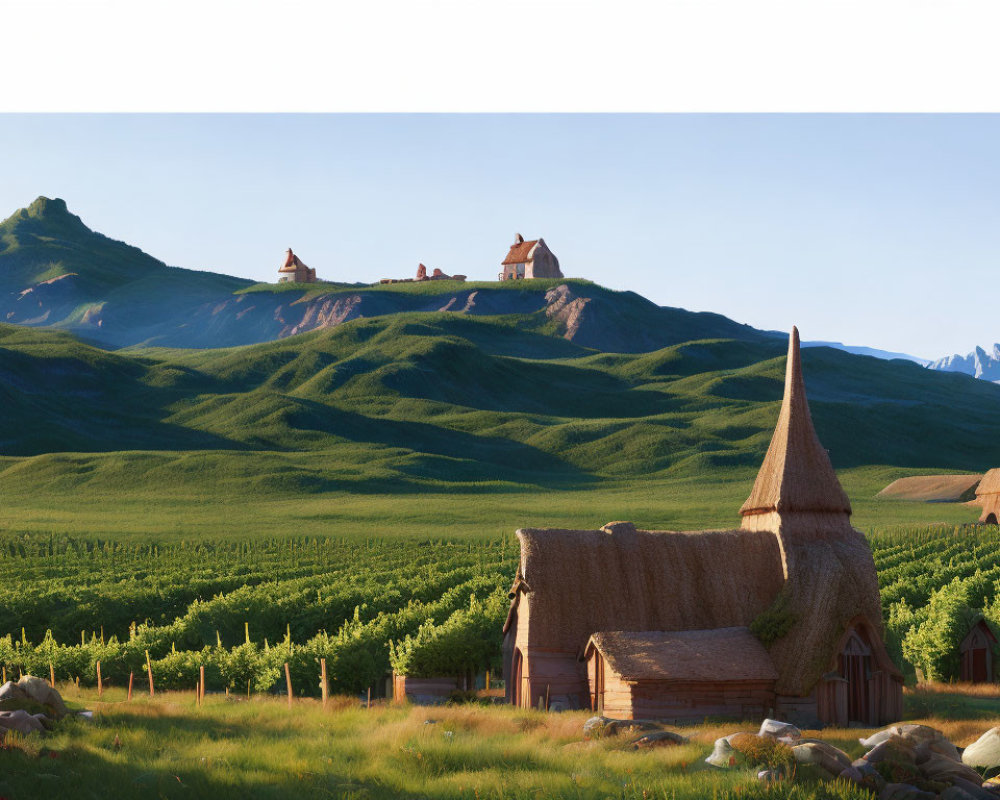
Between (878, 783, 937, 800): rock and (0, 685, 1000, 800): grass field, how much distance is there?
1.14 meters

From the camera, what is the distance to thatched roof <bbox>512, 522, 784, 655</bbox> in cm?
4138

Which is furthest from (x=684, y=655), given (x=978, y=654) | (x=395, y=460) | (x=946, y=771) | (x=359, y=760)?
(x=395, y=460)

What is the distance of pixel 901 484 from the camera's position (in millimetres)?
131125

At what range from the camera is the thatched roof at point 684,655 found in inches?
1532

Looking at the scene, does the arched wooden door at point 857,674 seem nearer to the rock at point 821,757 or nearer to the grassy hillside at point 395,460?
the rock at point 821,757

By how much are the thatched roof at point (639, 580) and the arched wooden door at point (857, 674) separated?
10.1 feet

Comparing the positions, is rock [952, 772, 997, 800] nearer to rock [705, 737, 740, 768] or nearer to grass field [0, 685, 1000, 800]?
grass field [0, 685, 1000, 800]

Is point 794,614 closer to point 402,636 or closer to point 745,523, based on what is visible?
point 745,523

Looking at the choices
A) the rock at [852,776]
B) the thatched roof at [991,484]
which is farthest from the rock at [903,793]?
the thatched roof at [991,484]

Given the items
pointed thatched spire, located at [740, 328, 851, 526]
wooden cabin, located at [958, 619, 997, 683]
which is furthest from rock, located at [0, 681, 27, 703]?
wooden cabin, located at [958, 619, 997, 683]

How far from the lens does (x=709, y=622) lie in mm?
42625

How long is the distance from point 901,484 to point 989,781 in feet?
353

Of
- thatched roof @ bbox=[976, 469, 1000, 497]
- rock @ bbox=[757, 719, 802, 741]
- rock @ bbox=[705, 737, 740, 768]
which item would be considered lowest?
rock @ bbox=[705, 737, 740, 768]

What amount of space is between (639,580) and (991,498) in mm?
61270
